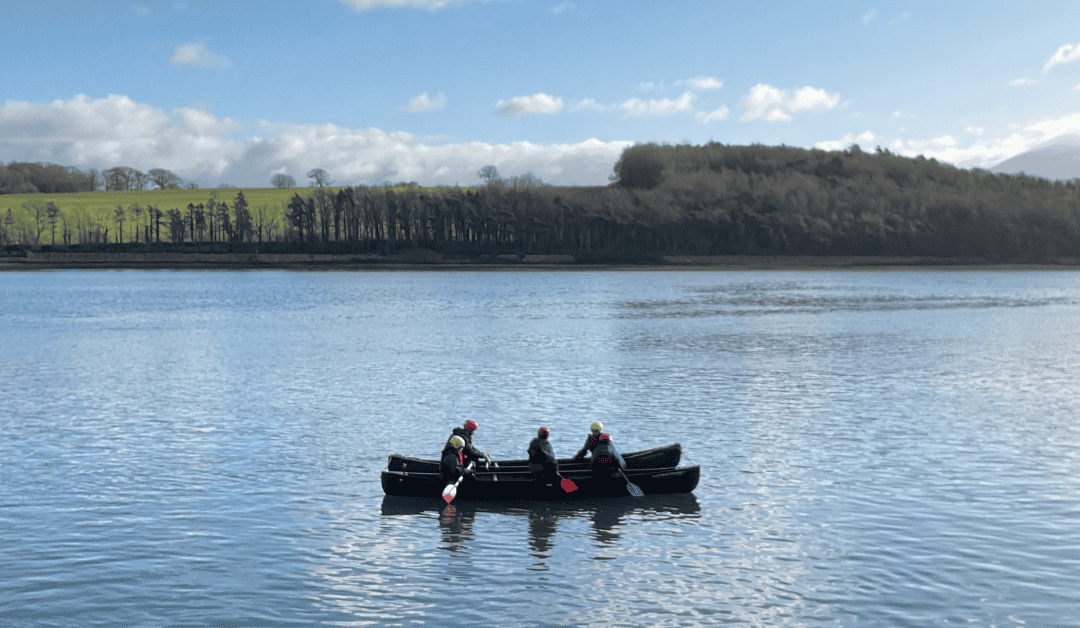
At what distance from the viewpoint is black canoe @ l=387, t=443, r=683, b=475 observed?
2388cm

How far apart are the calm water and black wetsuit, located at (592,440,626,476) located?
82cm

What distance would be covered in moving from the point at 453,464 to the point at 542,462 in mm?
2146

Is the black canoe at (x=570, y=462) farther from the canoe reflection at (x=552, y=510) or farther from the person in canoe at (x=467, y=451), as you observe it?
the canoe reflection at (x=552, y=510)

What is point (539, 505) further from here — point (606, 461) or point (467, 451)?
point (467, 451)

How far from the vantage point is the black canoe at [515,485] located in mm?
23156

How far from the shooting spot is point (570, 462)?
2433cm

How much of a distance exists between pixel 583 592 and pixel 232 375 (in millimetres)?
34673

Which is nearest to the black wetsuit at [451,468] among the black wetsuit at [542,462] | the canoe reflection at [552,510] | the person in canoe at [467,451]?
the person in canoe at [467,451]

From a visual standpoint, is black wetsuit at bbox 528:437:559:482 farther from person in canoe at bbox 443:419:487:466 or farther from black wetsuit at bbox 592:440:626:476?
person in canoe at bbox 443:419:487:466

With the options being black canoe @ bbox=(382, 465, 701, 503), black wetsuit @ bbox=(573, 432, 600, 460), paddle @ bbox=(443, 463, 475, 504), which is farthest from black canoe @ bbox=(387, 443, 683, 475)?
paddle @ bbox=(443, 463, 475, 504)

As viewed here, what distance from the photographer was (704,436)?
105 ft

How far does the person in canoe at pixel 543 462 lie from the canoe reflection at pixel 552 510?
2.12ft

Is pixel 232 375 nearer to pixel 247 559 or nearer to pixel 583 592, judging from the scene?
pixel 247 559

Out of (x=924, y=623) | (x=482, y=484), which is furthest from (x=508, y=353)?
(x=924, y=623)
